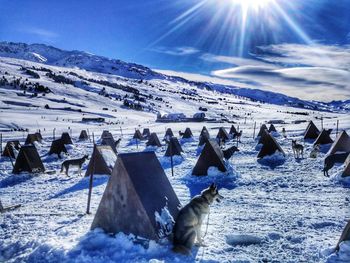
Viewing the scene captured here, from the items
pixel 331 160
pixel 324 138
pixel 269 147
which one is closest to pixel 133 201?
pixel 331 160

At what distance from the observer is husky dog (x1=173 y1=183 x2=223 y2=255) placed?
778 cm

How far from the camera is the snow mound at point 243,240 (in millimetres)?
8727

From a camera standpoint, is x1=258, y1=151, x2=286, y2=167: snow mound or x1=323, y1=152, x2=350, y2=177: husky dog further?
x1=258, y1=151, x2=286, y2=167: snow mound

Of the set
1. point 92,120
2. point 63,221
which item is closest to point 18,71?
point 92,120

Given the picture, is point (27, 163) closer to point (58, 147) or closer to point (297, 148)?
point (58, 147)

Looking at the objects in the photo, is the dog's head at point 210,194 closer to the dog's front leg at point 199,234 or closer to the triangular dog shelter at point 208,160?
the dog's front leg at point 199,234

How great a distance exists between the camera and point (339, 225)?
9.76m

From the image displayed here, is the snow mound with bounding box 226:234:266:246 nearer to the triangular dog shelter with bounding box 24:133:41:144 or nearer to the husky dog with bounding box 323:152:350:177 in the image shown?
the husky dog with bounding box 323:152:350:177

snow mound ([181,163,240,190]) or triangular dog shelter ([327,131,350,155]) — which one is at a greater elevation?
triangular dog shelter ([327,131,350,155])

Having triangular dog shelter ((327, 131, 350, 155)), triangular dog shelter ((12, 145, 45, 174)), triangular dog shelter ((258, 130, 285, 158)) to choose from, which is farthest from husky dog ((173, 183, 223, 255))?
triangular dog shelter ((258, 130, 285, 158))

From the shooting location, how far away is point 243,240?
890 centimetres

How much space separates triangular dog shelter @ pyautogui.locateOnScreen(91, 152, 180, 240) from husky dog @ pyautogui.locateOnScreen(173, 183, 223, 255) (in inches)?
19.4

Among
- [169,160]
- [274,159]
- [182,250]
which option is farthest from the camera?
[169,160]

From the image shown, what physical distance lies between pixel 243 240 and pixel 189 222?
6.12 feet
